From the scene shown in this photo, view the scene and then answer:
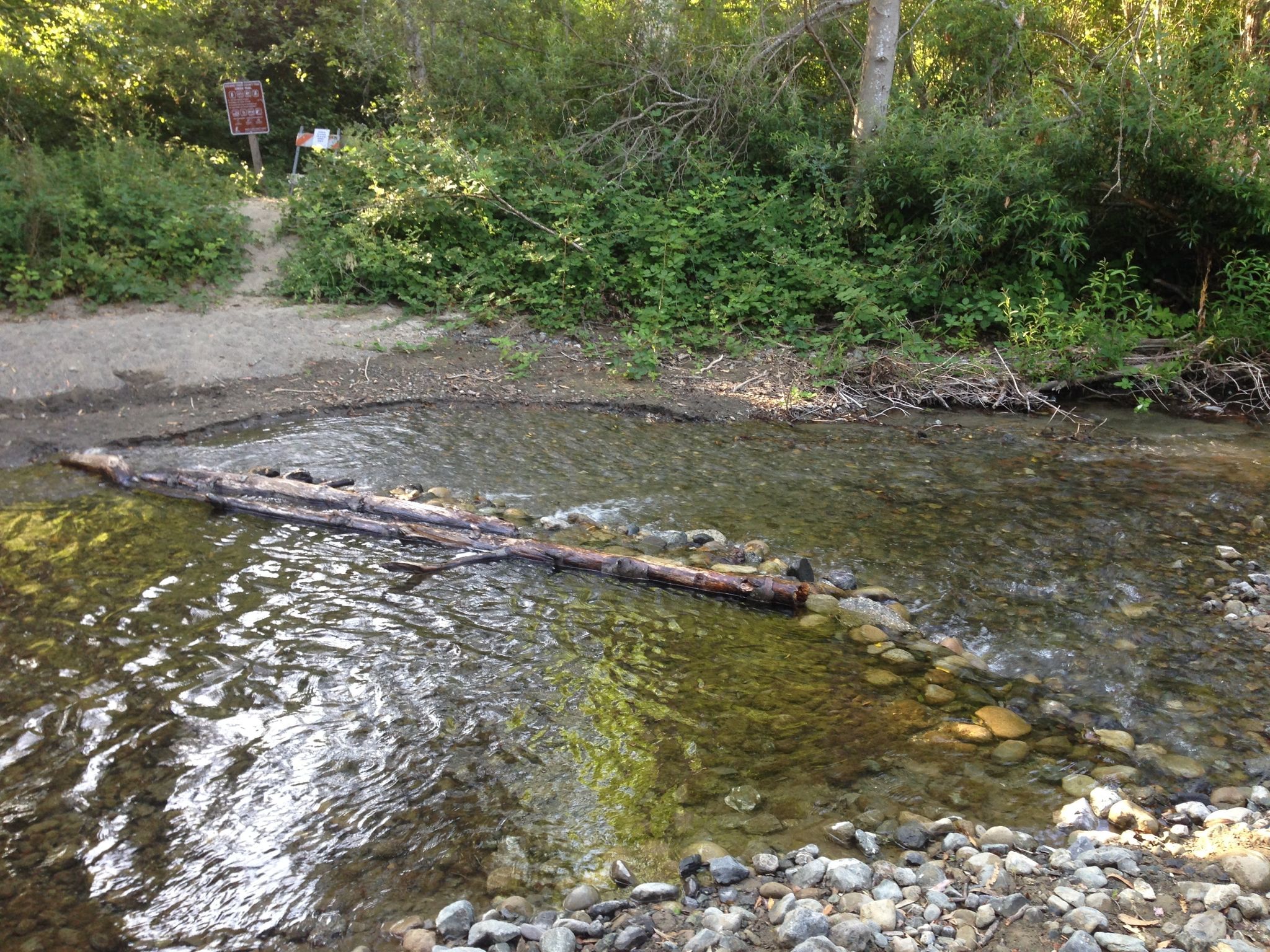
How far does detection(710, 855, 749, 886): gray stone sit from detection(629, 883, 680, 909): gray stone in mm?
146

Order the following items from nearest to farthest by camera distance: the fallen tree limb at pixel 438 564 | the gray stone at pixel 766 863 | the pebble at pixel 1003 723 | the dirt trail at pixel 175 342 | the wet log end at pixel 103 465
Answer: the gray stone at pixel 766 863 → the pebble at pixel 1003 723 → the fallen tree limb at pixel 438 564 → the wet log end at pixel 103 465 → the dirt trail at pixel 175 342

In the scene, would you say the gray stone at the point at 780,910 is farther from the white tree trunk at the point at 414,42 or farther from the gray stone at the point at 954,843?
the white tree trunk at the point at 414,42

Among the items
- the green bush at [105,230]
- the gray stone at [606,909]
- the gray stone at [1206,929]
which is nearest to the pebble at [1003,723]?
the gray stone at [1206,929]

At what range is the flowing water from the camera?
9.57 feet

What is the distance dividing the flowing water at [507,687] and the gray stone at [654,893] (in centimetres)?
17

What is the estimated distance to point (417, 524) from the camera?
5.36 m

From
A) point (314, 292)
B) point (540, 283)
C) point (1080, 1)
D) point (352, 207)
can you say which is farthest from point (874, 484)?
point (1080, 1)

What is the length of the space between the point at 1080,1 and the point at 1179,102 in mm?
5796

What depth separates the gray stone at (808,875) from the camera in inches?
108

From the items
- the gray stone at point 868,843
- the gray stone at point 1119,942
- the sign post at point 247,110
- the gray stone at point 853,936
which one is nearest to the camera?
the gray stone at point 1119,942

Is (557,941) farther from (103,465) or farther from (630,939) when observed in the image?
(103,465)

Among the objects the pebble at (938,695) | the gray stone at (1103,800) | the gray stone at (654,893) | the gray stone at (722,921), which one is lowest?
the pebble at (938,695)

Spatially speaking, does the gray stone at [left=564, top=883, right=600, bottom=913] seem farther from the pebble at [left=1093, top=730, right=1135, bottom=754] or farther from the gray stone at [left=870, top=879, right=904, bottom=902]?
the pebble at [left=1093, top=730, right=1135, bottom=754]

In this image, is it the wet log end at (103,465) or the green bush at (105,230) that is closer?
the wet log end at (103,465)
